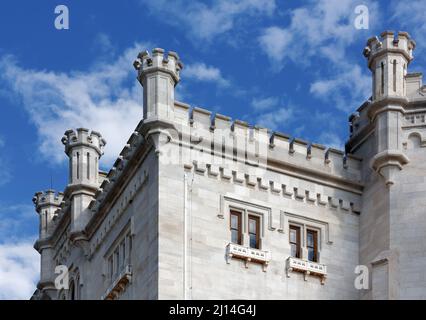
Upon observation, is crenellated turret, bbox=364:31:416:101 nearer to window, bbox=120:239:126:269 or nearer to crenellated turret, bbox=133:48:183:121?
crenellated turret, bbox=133:48:183:121

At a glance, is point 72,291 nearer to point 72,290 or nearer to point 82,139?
point 72,290

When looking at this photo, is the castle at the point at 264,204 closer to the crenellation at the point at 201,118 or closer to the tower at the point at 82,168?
the crenellation at the point at 201,118

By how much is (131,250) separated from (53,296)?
31.1 feet

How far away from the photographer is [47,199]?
63562mm

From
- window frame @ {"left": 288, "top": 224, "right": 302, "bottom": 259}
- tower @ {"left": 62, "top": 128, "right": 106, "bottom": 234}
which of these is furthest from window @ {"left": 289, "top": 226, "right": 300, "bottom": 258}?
tower @ {"left": 62, "top": 128, "right": 106, "bottom": 234}

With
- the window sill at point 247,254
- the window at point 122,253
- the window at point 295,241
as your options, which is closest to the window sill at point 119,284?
the window at point 122,253

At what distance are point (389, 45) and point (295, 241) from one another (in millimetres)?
7461

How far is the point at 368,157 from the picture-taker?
54844 millimetres

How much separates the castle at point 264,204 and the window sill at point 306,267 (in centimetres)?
5

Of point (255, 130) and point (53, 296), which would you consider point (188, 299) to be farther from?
point (53, 296)

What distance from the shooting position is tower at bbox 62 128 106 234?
192 ft

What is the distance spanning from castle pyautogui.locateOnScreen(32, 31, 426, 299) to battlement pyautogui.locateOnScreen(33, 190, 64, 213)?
739cm
